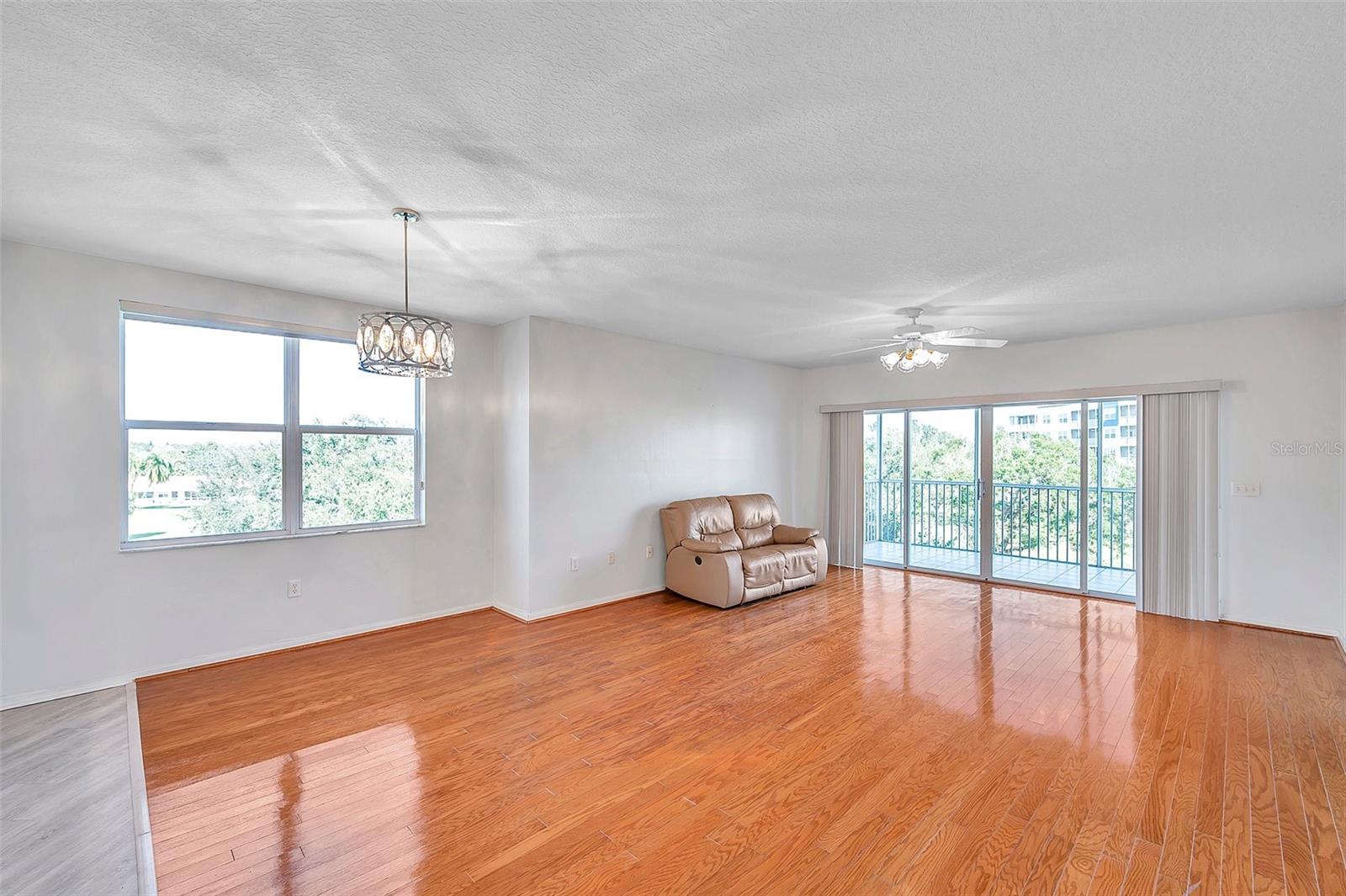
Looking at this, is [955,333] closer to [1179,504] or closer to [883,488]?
[1179,504]

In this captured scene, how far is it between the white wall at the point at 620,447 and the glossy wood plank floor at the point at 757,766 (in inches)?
40.9

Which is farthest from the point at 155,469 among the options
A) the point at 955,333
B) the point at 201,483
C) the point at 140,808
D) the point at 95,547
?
the point at 955,333

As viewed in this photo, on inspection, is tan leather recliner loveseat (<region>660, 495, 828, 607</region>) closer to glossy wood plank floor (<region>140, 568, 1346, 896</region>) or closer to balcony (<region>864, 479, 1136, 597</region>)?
glossy wood plank floor (<region>140, 568, 1346, 896</region>)

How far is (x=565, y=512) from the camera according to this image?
5.14 meters

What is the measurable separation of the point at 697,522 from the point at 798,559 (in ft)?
3.72

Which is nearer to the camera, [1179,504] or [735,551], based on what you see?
[1179,504]

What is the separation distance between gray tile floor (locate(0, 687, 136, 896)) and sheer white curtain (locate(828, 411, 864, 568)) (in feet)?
21.9

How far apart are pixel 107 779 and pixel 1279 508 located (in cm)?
783

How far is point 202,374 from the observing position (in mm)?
3896

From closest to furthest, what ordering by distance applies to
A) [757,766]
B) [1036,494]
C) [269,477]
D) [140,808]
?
[140,808], [757,766], [269,477], [1036,494]

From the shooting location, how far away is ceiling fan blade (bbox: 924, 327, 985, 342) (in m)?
4.35

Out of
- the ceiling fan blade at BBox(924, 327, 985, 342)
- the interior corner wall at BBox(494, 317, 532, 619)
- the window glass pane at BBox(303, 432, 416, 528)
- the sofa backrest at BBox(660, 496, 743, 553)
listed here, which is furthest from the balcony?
the window glass pane at BBox(303, 432, 416, 528)

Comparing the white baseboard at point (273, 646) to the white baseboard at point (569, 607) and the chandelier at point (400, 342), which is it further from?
the chandelier at point (400, 342)

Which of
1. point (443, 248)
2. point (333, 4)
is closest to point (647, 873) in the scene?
point (333, 4)
